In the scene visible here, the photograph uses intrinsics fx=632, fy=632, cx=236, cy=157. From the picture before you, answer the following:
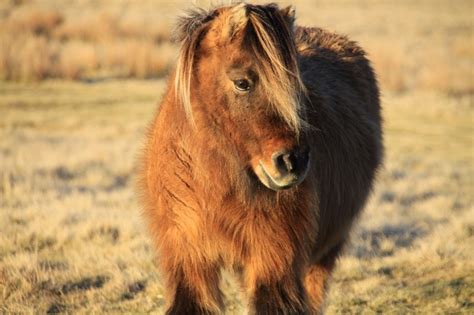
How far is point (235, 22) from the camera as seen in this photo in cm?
351

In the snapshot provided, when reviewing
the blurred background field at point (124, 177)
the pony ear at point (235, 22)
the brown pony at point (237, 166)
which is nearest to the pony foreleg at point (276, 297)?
the brown pony at point (237, 166)

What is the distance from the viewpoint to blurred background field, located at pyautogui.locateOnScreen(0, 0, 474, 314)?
587 centimetres

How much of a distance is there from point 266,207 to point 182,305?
84 cm

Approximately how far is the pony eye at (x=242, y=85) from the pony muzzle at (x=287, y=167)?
1.36 ft

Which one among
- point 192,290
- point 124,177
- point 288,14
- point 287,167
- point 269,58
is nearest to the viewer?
point 287,167

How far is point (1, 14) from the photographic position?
29.1m

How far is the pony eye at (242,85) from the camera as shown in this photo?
3.46 meters

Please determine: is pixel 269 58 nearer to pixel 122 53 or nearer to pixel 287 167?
pixel 287 167

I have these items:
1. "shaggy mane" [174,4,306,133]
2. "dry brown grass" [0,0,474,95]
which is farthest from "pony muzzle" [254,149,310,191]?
"dry brown grass" [0,0,474,95]

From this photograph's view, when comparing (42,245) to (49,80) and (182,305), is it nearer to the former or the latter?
(182,305)

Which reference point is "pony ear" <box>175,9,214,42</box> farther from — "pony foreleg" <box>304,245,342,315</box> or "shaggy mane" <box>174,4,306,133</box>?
"pony foreleg" <box>304,245,342,315</box>

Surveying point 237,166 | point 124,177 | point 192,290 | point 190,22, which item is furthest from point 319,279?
point 124,177

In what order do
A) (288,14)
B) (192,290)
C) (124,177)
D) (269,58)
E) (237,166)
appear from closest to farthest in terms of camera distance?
(269,58), (237,166), (288,14), (192,290), (124,177)

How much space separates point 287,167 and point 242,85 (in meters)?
0.54
